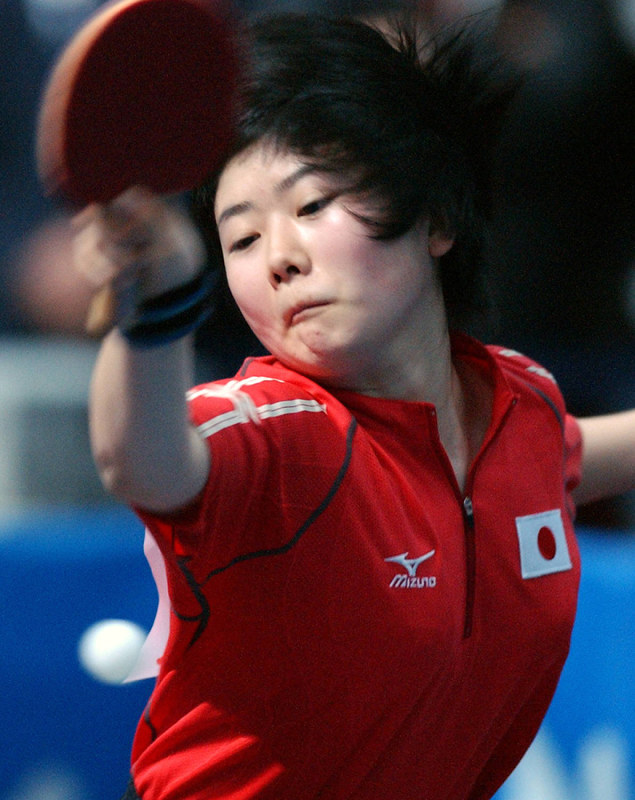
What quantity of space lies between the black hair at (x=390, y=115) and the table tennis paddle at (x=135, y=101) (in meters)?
0.21

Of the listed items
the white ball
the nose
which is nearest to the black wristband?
the nose

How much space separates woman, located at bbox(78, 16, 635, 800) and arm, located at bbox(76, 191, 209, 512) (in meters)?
0.01

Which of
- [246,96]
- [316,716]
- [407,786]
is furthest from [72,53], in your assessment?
[407,786]

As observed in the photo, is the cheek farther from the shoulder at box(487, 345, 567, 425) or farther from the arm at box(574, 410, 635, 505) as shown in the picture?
the arm at box(574, 410, 635, 505)

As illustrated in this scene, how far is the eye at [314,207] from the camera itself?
0.93m

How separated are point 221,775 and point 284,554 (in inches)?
9.4

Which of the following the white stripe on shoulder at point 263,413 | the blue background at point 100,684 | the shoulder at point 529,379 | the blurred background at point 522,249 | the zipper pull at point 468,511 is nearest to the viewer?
the white stripe on shoulder at point 263,413

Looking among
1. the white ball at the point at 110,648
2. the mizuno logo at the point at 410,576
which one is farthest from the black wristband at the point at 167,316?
the white ball at the point at 110,648

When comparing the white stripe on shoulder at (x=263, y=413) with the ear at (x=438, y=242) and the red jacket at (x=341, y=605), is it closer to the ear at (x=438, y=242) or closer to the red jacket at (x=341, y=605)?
the red jacket at (x=341, y=605)

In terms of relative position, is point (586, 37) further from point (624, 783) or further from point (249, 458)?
point (249, 458)

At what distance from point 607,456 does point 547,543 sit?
29 centimetres

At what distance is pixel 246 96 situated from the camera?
3.19ft

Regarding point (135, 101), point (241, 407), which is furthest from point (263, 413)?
point (135, 101)

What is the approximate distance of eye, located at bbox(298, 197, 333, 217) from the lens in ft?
3.04
